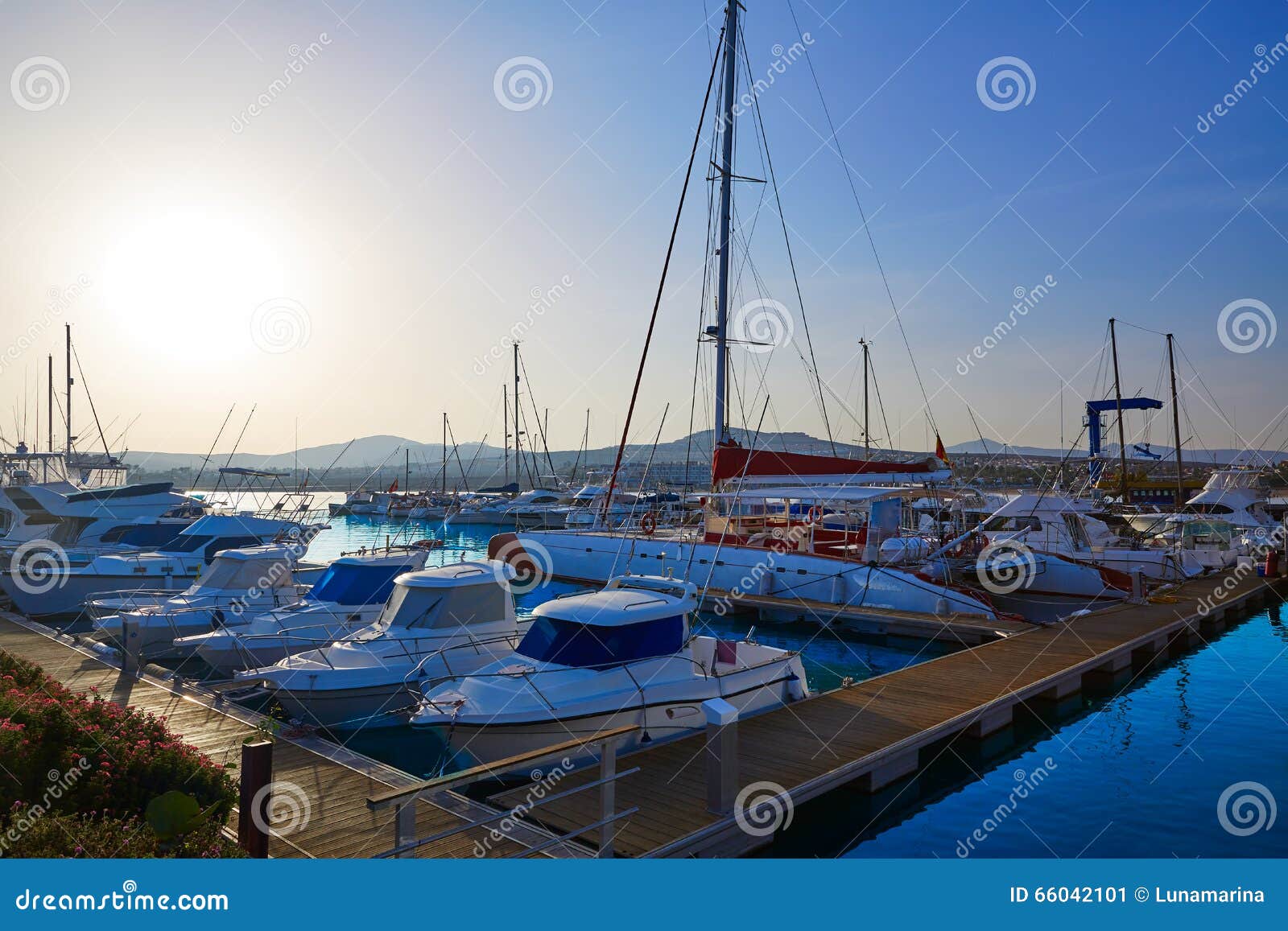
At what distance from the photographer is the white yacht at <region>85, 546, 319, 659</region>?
18812mm

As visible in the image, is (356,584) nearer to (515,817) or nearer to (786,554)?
(515,817)

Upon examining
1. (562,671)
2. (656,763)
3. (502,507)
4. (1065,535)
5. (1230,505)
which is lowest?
(656,763)

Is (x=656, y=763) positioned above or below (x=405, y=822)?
below

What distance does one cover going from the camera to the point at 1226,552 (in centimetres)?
3397

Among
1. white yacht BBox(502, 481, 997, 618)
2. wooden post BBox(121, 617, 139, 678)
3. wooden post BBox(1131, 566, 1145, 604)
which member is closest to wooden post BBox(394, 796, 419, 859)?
wooden post BBox(121, 617, 139, 678)

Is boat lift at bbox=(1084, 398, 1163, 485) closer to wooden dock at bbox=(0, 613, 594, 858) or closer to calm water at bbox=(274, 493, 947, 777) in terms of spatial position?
calm water at bbox=(274, 493, 947, 777)

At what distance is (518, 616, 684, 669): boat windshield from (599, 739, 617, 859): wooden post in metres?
3.99

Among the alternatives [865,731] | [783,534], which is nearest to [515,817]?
[865,731]

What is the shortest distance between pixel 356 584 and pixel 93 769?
1112 centimetres

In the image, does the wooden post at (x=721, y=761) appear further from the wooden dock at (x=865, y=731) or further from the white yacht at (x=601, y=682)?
the white yacht at (x=601, y=682)

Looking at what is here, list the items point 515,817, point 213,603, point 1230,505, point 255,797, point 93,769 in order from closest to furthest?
1. point 255,797
2. point 93,769
3. point 515,817
4. point 213,603
5. point 1230,505

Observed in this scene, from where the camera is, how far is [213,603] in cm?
1955
